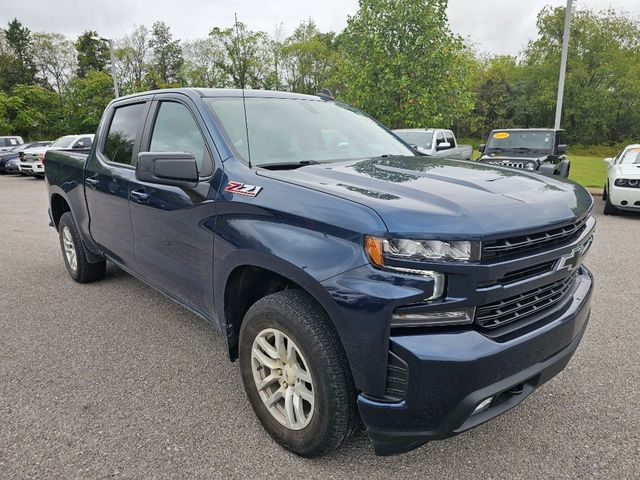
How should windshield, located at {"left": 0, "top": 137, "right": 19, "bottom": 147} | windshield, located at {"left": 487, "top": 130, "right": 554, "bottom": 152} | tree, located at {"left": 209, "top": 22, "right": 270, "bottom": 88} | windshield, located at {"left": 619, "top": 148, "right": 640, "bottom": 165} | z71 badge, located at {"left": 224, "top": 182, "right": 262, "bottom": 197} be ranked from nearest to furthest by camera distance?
z71 badge, located at {"left": 224, "top": 182, "right": 262, "bottom": 197} < windshield, located at {"left": 619, "top": 148, "right": 640, "bottom": 165} < windshield, located at {"left": 487, "top": 130, "right": 554, "bottom": 152} < windshield, located at {"left": 0, "top": 137, "right": 19, "bottom": 147} < tree, located at {"left": 209, "top": 22, "right": 270, "bottom": 88}

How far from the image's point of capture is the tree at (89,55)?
52.1 metres

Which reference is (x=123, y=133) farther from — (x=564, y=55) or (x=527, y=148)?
(x=564, y=55)

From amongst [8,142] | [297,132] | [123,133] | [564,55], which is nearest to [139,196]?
[123,133]

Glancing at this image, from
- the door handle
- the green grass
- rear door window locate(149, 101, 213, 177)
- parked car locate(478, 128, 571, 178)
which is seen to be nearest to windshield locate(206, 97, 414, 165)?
rear door window locate(149, 101, 213, 177)

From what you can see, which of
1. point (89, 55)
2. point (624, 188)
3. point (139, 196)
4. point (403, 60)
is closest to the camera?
point (139, 196)

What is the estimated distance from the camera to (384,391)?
1.86 m

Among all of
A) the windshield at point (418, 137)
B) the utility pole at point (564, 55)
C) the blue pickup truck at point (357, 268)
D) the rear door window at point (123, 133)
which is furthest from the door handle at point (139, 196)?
the utility pole at point (564, 55)

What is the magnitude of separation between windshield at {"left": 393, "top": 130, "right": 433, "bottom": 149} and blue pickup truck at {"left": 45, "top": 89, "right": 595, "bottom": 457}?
9316 millimetres

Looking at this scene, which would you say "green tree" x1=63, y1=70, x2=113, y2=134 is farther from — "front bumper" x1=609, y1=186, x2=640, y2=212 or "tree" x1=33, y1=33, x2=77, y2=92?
"front bumper" x1=609, y1=186, x2=640, y2=212

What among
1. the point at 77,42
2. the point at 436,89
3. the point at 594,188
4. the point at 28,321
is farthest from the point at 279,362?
the point at 77,42

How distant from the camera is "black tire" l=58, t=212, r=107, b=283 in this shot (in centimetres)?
471

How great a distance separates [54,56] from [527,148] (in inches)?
2181

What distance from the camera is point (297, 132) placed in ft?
10.1

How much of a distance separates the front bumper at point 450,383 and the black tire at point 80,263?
3851 millimetres
